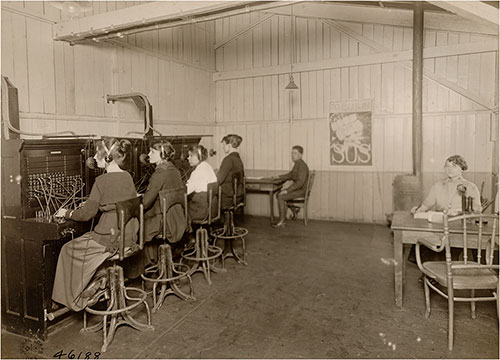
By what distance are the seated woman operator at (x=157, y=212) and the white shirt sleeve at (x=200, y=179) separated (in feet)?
1.67

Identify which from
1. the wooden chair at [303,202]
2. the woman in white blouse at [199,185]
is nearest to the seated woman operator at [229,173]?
the woman in white blouse at [199,185]

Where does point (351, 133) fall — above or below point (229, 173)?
above

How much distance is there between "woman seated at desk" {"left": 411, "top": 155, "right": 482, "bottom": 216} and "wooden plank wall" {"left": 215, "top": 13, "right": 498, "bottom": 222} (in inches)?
116

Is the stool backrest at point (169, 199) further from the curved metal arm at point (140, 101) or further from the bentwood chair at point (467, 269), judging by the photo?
the bentwood chair at point (467, 269)

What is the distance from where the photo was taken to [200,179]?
488 cm

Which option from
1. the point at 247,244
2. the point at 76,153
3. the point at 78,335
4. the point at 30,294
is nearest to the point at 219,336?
the point at 78,335

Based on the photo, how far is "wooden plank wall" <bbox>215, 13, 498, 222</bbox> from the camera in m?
6.73

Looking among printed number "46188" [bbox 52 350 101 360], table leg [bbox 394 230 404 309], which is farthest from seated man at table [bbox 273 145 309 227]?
printed number "46188" [bbox 52 350 101 360]

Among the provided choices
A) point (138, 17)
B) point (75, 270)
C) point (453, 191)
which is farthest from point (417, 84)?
point (75, 270)

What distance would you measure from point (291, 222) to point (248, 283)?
3.42 m

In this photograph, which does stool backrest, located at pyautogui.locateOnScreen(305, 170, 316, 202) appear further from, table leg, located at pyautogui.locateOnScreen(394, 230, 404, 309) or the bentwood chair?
the bentwood chair

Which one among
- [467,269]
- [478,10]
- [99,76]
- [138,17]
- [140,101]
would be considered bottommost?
[467,269]

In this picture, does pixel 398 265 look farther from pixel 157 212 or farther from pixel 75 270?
pixel 75 270

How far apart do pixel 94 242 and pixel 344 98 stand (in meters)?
5.72
